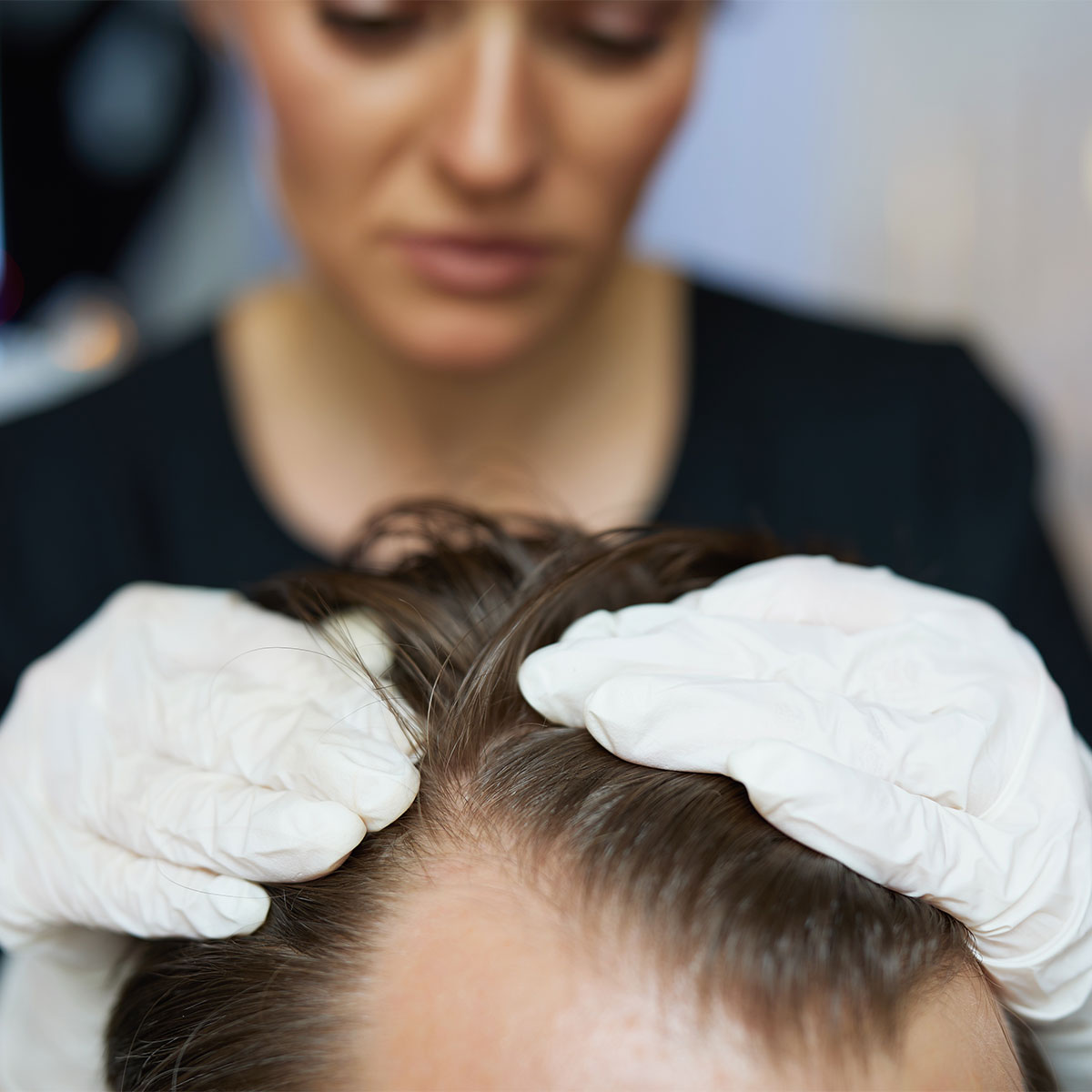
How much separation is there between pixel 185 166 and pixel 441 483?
189cm

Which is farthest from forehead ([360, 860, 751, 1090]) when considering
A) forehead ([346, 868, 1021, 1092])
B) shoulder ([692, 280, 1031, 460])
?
shoulder ([692, 280, 1031, 460])

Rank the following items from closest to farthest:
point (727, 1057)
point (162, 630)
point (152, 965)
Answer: point (727, 1057) < point (152, 965) < point (162, 630)

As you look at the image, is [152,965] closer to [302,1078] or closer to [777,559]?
[302,1078]

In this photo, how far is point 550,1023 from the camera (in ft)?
1.67

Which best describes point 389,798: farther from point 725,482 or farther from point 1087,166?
point 1087,166

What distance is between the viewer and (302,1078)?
56 cm

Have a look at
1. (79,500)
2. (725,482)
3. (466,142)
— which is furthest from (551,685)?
(79,500)

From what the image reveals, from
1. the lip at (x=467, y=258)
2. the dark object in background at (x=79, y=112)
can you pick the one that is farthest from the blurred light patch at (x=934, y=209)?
the dark object in background at (x=79, y=112)

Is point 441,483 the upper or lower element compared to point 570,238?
lower

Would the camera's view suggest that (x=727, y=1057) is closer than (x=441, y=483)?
Yes

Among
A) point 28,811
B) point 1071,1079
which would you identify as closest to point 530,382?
point 28,811

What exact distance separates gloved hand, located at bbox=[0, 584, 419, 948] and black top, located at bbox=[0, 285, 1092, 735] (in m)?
0.42

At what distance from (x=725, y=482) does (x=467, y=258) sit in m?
0.38

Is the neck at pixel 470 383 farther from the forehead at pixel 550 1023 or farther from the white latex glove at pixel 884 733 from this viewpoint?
the forehead at pixel 550 1023
